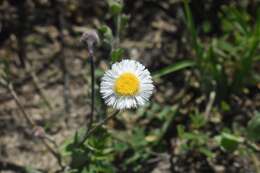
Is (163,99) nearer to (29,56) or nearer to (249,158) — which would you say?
(249,158)

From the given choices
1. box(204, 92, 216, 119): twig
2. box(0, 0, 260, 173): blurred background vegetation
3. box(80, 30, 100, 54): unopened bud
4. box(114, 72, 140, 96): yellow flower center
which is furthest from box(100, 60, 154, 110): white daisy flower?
box(204, 92, 216, 119): twig

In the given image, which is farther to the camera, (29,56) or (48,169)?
(29,56)

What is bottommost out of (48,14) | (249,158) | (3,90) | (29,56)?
(249,158)

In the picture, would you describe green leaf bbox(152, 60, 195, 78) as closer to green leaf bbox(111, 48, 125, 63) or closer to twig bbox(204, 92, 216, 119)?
twig bbox(204, 92, 216, 119)

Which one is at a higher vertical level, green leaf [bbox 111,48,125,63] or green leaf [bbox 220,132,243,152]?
green leaf [bbox 111,48,125,63]

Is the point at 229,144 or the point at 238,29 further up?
the point at 238,29

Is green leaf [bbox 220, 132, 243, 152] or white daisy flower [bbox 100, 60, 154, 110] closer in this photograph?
white daisy flower [bbox 100, 60, 154, 110]

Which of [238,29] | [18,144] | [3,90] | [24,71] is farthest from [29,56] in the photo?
[238,29]

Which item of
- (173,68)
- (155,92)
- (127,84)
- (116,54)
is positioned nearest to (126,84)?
(127,84)
